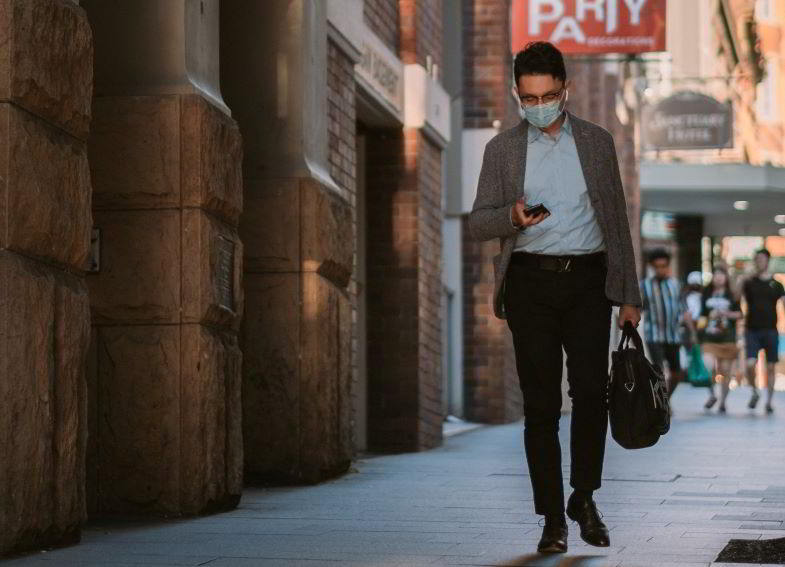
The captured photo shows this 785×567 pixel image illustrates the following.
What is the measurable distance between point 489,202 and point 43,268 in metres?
1.59

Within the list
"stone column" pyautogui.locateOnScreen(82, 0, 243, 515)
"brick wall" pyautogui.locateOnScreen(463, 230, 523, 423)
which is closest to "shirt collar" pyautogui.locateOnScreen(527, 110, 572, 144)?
"stone column" pyautogui.locateOnScreen(82, 0, 243, 515)

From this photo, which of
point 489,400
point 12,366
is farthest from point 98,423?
point 489,400

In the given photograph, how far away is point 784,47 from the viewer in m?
67.1

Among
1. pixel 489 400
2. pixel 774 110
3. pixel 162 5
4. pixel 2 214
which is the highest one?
pixel 774 110

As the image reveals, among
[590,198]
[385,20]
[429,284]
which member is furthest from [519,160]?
[429,284]

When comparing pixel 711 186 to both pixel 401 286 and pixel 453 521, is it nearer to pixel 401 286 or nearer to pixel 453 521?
pixel 401 286

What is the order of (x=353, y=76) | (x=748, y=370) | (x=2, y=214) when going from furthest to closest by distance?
(x=748, y=370) < (x=353, y=76) < (x=2, y=214)

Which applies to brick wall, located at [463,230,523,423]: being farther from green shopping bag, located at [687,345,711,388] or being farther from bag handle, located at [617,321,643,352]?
bag handle, located at [617,321,643,352]

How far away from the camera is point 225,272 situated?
7.86m

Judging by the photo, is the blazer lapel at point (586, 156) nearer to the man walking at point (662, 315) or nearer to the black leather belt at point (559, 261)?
the black leather belt at point (559, 261)

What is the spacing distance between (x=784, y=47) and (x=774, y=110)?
15.5 feet

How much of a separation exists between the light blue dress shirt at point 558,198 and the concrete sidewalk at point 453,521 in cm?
108

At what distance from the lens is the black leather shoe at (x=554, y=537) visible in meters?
6.15

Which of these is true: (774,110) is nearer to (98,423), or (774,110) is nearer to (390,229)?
(390,229)
